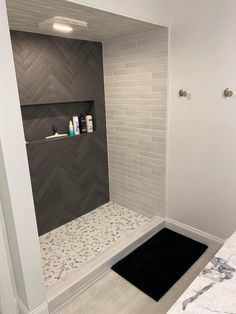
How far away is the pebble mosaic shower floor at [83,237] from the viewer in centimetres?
218

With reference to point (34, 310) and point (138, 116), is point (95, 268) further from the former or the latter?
point (138, 116)

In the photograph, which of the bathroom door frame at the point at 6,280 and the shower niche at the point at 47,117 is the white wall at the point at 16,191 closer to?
the bathroom door frame at the point at 6,280

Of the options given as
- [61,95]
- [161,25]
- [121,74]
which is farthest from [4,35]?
[121,74]

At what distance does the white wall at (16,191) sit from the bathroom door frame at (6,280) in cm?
4

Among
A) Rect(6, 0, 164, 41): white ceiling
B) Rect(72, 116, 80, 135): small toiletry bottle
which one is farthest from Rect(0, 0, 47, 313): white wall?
Rect(72, 116, 80, 135): small toiletry bottle

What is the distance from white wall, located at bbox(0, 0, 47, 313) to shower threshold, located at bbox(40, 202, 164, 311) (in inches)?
10.6

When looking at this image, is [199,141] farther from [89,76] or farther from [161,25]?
[89,76]

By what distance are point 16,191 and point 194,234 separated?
1880 millimetres

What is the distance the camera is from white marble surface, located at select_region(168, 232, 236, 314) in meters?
0.96

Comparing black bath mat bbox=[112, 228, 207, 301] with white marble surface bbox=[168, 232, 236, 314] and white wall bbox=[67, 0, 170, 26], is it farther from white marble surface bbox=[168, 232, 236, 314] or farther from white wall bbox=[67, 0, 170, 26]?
white wall bbox=[67, 0, 170, 26]

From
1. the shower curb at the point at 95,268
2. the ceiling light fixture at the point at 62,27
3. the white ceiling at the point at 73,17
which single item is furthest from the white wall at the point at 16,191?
the ceiling light fixture at the point at 62,27

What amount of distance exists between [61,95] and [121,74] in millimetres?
728

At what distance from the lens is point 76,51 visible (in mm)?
2572

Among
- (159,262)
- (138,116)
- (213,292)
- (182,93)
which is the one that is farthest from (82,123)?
(213,292)
